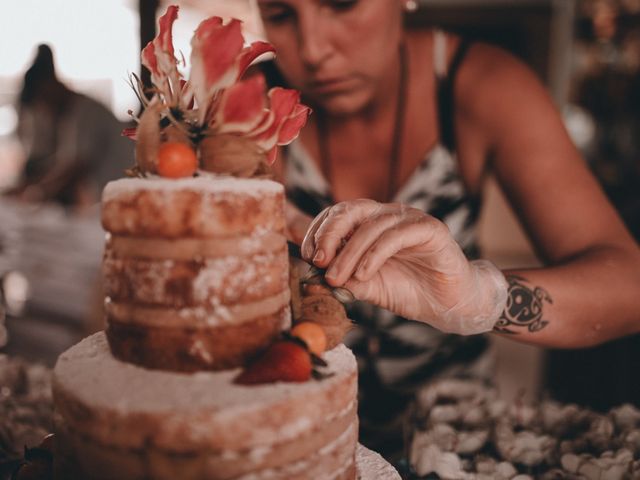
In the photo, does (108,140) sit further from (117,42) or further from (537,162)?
(537,162)

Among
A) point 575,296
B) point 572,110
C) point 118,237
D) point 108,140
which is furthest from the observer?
point 572,110

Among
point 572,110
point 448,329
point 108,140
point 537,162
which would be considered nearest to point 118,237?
point 448,329

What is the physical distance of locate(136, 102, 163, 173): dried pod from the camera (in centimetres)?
76

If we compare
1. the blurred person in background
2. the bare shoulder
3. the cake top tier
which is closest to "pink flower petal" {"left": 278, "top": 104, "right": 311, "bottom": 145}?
the cake top tier

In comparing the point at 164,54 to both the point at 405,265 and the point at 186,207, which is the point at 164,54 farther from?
the point at 405,265

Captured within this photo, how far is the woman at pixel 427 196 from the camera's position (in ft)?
3.31

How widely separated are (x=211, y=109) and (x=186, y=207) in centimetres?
16

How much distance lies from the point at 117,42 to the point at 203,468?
4.84 metres

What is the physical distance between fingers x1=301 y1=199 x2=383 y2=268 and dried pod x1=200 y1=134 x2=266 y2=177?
201mm

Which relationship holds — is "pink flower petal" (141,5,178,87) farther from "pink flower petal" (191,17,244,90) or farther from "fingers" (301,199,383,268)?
"fingers" (301,199,383,268)

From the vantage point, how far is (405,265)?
107 cm

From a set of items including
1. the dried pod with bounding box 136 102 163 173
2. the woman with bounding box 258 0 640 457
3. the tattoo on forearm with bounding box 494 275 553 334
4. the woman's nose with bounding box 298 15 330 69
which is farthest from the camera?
the woman's nose with bounding box 298 15 330 69

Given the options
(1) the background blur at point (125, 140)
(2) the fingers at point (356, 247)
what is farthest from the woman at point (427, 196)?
(1) the background blur at point (125, 140)

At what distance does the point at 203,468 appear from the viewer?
675mm
